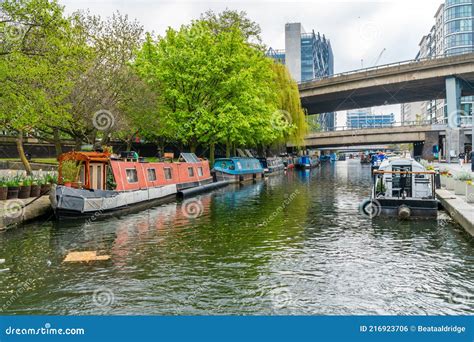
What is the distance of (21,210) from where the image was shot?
2011cm

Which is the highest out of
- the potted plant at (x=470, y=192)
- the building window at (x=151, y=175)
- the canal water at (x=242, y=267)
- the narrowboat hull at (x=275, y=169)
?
the building window at (x=151, y=175)

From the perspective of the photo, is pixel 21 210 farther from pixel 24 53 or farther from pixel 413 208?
pixel 413 208

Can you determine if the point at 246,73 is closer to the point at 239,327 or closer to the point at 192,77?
the point at 192,77

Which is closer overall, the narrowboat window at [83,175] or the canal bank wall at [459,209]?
the canal bank wall at [459,209]

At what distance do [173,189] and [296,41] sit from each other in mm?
176282

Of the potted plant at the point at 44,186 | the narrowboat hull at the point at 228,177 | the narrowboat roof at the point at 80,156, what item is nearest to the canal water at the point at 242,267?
the potted plant at the point at 44,186

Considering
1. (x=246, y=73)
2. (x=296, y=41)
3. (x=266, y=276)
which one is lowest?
(x=266, y=276)

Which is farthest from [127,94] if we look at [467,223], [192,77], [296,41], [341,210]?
[296,41]

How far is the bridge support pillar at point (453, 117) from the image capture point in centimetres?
6329

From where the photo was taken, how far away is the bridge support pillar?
2492 inches

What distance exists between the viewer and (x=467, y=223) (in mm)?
17531

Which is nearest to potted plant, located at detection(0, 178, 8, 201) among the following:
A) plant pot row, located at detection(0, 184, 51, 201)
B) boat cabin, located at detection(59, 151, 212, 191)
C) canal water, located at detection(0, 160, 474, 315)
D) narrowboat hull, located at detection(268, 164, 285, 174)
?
plant pot row, located at detection(0, 184, 51, 201)

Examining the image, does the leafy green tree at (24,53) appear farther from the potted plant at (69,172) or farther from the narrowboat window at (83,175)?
the narrowboat window at (83,175)

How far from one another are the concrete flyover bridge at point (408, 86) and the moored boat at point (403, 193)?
42.8 m
